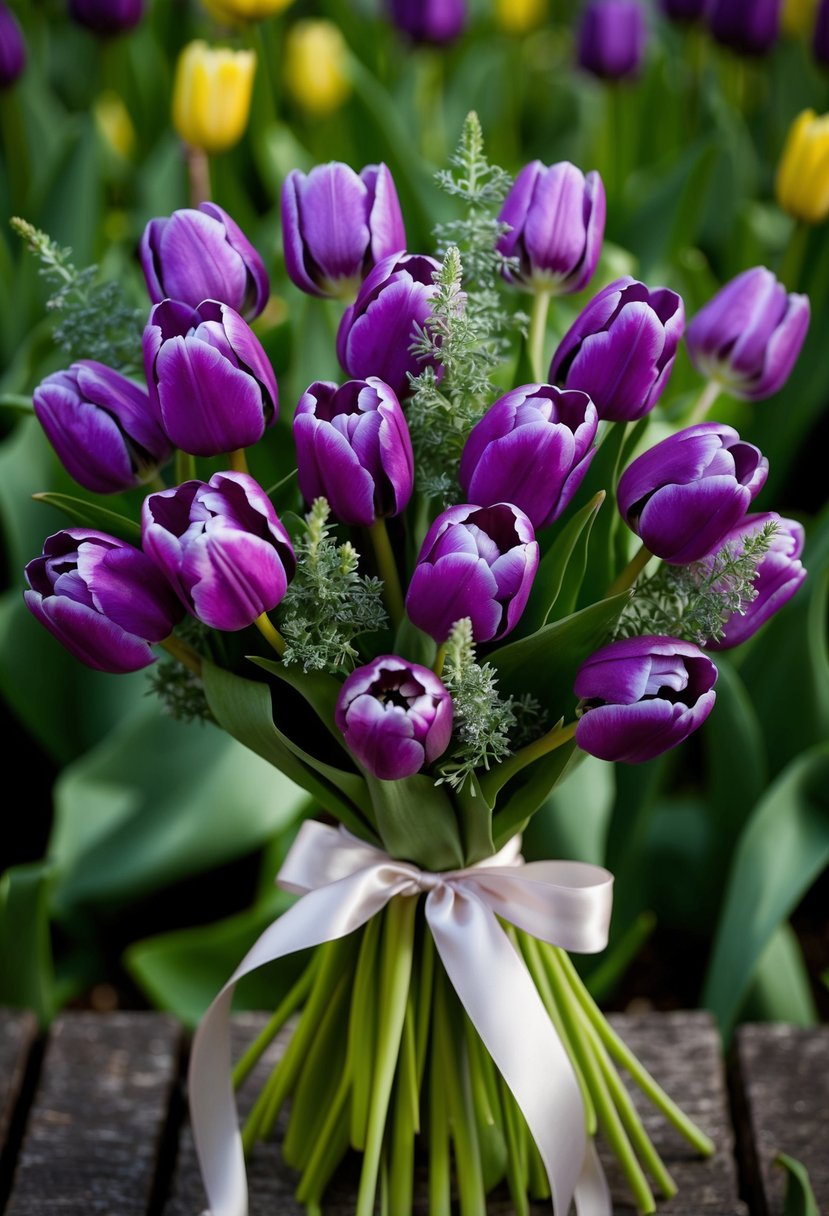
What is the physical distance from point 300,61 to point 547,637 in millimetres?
1391

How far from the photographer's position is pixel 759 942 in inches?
38.6

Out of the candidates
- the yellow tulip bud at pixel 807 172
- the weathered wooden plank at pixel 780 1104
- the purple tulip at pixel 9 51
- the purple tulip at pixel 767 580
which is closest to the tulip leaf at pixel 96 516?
the purple tulip at pixel 767 580

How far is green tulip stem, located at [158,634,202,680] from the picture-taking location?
24.6 inches

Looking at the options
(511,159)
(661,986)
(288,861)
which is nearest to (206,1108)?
(288,861)

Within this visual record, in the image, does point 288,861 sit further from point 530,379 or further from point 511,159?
point 511,159

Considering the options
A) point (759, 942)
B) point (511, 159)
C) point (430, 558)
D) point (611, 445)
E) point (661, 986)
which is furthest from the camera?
point (511, 159)

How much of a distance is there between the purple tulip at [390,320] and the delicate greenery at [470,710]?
0.12 m

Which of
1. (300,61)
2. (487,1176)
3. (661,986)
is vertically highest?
(300,61)

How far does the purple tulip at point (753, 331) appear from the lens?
71 cm

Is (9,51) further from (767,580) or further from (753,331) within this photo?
(767,580)

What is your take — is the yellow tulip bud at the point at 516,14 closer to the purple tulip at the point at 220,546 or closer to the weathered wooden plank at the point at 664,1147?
the weathered wooden plank at the point at 664,1147

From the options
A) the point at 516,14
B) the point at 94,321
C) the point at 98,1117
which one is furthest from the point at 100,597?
the point at 516,14

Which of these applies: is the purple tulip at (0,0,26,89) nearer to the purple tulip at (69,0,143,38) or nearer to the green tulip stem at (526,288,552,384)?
the purple tulip at (69,0,143,38)

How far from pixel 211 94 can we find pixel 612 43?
1.81 feet
